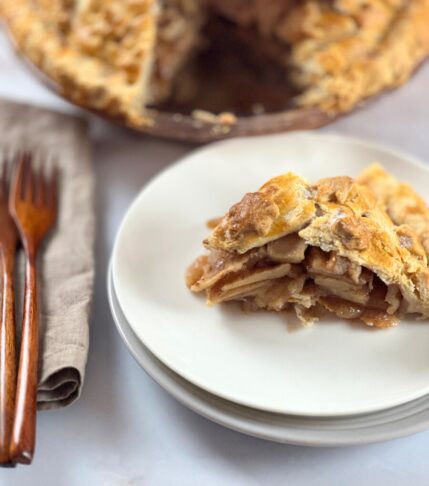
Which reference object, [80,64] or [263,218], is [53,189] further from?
[263,218]

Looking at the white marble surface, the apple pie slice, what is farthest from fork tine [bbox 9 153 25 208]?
the apple pie slice

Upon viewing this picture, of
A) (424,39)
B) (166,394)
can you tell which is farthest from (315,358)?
(424,39)

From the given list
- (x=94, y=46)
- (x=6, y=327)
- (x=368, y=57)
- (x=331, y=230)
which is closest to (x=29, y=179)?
(x=94, y=46)

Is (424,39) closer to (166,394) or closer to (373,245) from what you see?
(373,245)

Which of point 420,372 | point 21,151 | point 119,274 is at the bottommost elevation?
point 21,151

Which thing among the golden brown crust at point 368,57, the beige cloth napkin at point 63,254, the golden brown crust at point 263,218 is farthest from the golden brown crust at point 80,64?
the golden brown crust at point 263,218

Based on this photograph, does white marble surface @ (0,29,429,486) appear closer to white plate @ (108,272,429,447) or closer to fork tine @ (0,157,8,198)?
white plate @ (108,272,429,447)

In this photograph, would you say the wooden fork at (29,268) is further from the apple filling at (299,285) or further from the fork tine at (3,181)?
the apple filling at (299,285)
